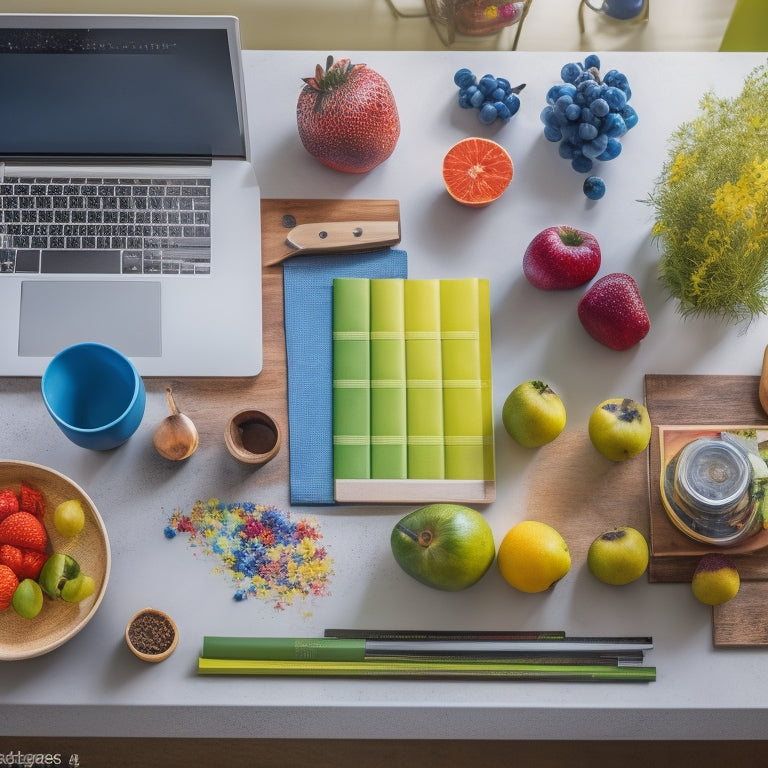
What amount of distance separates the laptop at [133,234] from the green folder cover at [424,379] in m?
0.21

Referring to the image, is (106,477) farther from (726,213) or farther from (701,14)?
(701,14)

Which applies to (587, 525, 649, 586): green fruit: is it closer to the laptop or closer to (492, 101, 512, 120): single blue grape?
the laptop

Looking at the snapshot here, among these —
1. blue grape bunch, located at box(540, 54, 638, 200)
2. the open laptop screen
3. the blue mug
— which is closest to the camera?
the open laptop screen

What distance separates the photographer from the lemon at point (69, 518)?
0.97 m

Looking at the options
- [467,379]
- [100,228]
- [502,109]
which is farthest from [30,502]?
[502,109]

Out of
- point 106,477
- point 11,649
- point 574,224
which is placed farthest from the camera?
point 574,224

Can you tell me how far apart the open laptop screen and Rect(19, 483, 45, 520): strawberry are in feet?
1.50

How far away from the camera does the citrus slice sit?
114 centimetres

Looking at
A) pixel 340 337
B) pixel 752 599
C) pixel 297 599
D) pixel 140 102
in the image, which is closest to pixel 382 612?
pixel 297 599

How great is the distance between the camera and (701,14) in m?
1.79

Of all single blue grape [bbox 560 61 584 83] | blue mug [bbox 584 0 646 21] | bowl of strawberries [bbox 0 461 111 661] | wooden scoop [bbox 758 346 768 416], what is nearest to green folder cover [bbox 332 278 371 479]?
bowl of strawberries [bbox 0 461 111 661]

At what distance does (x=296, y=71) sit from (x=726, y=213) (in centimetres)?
65

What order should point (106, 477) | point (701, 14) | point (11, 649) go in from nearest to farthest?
1. point (11, 649)
2. point (106, 477)
3. point (701, 14)

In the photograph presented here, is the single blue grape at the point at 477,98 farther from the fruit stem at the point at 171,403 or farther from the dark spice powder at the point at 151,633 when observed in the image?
the dark spice powder at the point at 151,633
